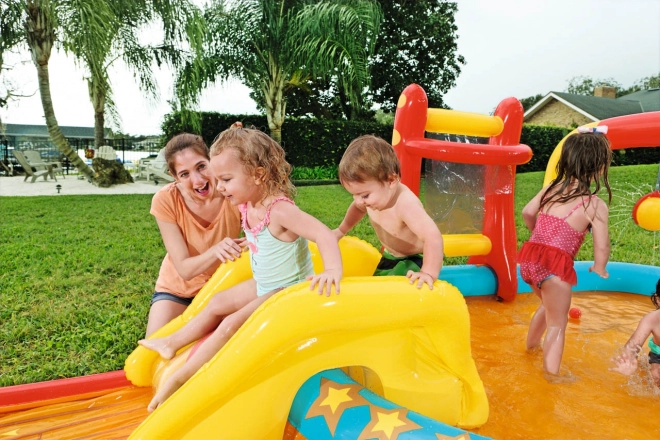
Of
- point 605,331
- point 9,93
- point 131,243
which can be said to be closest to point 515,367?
point 605,331

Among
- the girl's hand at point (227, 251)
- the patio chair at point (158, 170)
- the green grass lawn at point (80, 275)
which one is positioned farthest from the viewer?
the patio chair at point (158, 170)

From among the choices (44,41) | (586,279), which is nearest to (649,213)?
(586,279)

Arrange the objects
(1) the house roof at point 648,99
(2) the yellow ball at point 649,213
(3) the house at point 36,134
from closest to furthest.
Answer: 1. (2) the yellow ball at point 649,213
2. (3) the house at point 36,134
3. (1) the house roof at point 648,99

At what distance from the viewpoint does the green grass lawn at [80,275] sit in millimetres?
2797

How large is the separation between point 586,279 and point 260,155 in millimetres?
3235

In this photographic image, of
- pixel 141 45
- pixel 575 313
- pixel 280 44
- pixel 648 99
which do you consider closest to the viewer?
pixel 575 313

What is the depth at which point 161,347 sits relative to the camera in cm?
213

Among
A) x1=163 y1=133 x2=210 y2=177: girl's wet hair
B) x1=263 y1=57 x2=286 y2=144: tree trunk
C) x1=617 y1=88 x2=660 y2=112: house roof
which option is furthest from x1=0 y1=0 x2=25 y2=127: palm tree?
x1=617 y1=88 x2=660 y2=112: house roof

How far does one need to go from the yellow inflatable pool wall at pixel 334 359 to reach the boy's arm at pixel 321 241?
5 centimetres

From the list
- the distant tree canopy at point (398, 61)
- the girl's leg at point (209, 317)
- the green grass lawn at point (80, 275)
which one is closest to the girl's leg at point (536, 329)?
the green grass lawn at point (80, 275)

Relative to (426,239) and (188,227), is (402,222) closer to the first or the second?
(426,239)

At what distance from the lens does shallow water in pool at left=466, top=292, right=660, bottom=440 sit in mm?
2020

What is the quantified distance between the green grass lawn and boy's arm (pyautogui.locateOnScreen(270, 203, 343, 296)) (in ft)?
5.20

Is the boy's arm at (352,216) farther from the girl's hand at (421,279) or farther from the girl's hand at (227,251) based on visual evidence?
the girl's hand at (421,279)
